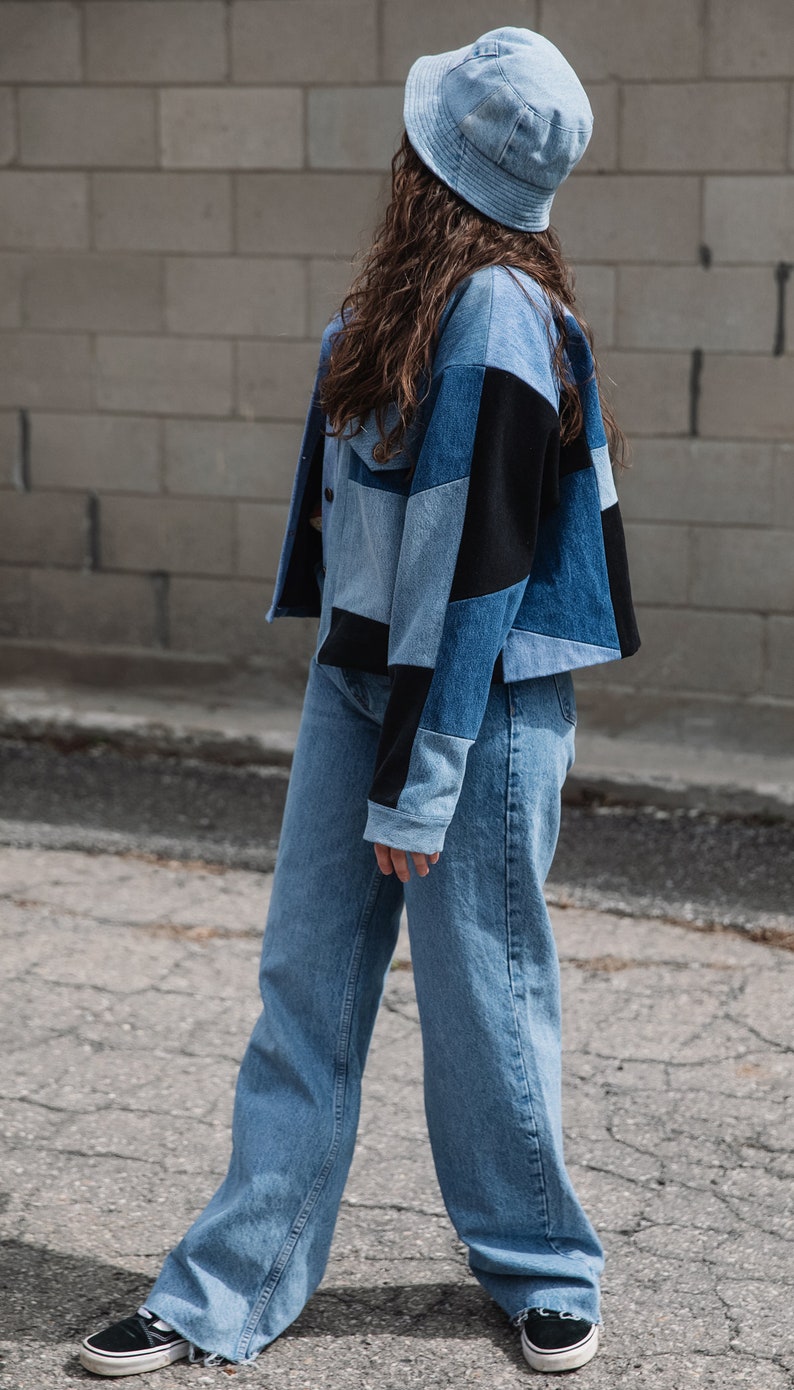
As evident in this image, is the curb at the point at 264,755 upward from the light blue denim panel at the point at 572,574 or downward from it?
downward

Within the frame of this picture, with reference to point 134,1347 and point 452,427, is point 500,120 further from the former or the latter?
point 134,1347

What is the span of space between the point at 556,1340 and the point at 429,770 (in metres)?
0.88

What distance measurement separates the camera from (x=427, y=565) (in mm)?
1949

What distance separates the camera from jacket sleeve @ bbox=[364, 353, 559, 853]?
6.28 feet

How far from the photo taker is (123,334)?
18.3 feet

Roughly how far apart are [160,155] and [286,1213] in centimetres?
426

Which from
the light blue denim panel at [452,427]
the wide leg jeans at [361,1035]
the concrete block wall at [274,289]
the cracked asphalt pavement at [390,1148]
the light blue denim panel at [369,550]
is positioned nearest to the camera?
the light blue denim panel at [452,427]

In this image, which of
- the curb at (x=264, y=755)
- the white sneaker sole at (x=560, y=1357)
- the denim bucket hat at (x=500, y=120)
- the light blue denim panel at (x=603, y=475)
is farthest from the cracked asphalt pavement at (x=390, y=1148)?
the denim bucket hat at (x=500, y=120)

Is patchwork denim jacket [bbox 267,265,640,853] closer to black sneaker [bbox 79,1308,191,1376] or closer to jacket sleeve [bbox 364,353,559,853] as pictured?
jacket sleeve [bbox 364,353,559,853]

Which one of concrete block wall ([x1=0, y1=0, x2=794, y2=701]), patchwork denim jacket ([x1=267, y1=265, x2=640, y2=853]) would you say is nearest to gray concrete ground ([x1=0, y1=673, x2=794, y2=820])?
concrete block wall ([x1=0, y1=0, x2=794, y2=701])

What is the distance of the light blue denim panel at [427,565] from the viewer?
6.33 ft

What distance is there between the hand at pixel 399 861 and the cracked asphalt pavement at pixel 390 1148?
0.76 metres

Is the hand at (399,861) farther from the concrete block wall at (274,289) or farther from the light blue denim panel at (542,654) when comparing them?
the concrete block wall at (274,289)

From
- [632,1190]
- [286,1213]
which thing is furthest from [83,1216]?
[632,1190]
